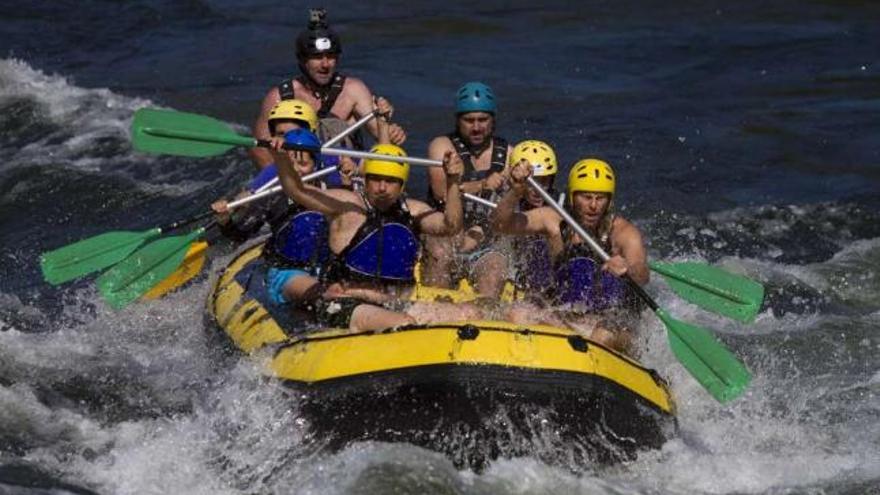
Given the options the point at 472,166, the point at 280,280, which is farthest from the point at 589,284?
the point at 280,280

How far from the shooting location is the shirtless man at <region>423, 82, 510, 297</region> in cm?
984

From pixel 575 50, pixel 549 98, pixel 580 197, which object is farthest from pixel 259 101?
pixel 580 197

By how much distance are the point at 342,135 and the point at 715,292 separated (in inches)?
108

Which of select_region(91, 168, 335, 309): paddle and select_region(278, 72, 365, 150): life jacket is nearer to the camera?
select_region(91, 168, 335, 309): paddle

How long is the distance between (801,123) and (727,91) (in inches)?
60.2

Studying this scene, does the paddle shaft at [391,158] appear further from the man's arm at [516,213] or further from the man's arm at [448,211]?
the man's arm at [516,213]

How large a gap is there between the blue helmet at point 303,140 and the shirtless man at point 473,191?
0.77 meters

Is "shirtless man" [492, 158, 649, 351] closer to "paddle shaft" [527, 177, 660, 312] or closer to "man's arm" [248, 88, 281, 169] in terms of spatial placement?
"paddle shaft" [527, 177, 660, 312]

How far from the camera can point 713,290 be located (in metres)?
9.53

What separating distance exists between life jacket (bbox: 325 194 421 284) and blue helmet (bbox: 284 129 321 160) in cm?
46

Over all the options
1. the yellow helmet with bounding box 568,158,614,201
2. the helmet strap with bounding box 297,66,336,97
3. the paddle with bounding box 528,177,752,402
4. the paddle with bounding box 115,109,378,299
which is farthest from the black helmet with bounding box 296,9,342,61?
the paddle with bounding box 528,177,752,402

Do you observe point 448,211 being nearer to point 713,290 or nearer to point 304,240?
point 304,240

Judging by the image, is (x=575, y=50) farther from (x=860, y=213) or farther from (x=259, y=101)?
(x=860, y=213)

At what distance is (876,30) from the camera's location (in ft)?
68.9
